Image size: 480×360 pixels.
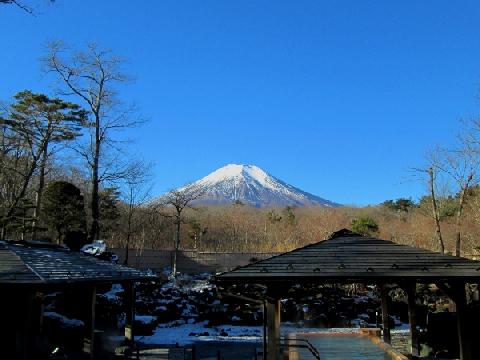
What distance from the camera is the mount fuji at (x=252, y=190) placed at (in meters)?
120

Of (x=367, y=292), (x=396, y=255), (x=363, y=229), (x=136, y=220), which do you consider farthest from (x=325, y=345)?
(x=136, y=220)

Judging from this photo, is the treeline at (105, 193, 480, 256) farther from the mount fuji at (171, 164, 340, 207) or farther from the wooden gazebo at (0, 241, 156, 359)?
the mount fuji at (171, 164, 340, 207)

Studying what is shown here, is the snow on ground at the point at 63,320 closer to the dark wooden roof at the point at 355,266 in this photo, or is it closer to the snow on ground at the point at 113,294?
the snow on ground at the point at 113,294

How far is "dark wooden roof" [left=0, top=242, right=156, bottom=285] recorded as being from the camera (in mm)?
9234

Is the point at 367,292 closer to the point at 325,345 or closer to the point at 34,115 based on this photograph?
the point at 325,345

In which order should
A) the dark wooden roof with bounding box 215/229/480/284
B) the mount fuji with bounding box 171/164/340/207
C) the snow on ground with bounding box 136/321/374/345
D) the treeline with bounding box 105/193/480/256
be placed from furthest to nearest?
the mount fuji with bounding box 171/164/340/207
the treeline with bounding box 105/193/480/256
the snow on ground with bounding box 136/321/374/345
the dark wooden roof with bounding box 215/229/480/284

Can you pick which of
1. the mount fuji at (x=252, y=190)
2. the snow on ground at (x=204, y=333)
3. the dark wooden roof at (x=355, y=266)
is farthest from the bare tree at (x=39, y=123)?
the mount fuji at (x=252, y=190)

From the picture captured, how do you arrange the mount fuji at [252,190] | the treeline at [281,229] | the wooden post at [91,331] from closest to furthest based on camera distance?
1. the wooden post at [91,331]
2. the treeline at [281,229]
3. the mount fuji at [252,190]

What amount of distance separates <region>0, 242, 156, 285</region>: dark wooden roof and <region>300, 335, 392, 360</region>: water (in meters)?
5.26

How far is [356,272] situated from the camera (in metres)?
9.17

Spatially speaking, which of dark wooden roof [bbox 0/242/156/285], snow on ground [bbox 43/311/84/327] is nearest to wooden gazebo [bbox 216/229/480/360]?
dark wooden roof [bbox 0/242/156/285]

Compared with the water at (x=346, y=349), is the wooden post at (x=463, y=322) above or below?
above

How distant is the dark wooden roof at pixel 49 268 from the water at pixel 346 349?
5.26 metres

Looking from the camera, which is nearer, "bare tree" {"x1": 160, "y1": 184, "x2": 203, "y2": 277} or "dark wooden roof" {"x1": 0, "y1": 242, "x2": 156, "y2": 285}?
"dark wooden roof" {"x1": 0, "y1": 242, "x2": 156, "y2": 285}
